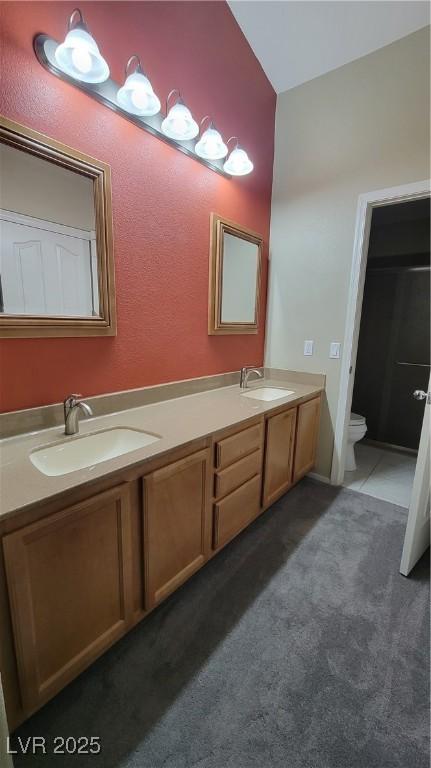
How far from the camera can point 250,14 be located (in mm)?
1824

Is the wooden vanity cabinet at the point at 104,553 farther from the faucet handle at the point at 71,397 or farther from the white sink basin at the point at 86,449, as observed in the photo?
the faucet handle at the point at 71,397

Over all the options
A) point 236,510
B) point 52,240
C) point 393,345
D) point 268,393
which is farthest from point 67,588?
point 393,345

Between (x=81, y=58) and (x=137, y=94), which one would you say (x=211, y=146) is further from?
(x=81, y=58)

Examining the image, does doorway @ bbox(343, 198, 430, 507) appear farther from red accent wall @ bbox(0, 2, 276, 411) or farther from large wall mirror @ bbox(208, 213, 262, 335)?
red accent wall @ bbox(0, 2, 276, 411)

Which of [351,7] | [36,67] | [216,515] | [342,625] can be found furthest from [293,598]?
[351,7]

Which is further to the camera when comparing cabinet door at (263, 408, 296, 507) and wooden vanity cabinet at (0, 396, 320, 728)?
cabinet door at (263, 408, 296, 507)

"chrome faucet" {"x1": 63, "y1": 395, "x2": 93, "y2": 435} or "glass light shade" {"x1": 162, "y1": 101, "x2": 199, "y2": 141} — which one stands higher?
"glass light shade" {"x1": 162, "y1": 101, "x2": 199, "y2": 141}

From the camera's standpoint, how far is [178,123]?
1.50 m

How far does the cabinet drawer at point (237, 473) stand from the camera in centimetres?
147

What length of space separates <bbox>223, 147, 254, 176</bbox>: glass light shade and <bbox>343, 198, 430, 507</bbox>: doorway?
1713mm

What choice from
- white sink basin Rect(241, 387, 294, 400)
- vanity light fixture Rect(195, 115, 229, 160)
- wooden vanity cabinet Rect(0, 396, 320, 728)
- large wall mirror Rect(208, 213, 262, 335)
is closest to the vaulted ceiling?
vanity light fixture Rect(195, 115, 229, 160)

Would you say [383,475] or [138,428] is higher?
[138,428]

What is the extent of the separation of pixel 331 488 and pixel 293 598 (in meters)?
1.11

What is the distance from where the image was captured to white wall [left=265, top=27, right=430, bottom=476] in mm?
1830
